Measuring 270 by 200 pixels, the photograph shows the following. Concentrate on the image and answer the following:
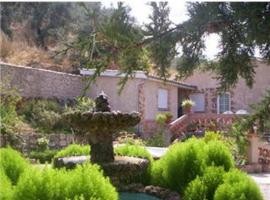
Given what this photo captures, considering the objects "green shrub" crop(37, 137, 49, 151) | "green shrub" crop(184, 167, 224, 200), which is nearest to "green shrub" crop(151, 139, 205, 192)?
"green shrub" crop(184, 167, 224, 200)

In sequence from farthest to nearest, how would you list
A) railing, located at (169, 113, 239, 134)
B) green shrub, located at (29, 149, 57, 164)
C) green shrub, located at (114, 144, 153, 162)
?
railing, located at (169, 113, 239, 134) → green shrub, located at (29, 149, 57, 164) → green shrub, located at (114, 144, 153, 162)

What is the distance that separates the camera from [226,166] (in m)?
8.03

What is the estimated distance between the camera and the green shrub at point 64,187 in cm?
420

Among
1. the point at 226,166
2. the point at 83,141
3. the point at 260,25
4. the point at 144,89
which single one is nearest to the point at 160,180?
the point at 226,166

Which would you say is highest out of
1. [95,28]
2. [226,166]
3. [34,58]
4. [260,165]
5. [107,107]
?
[34,58]

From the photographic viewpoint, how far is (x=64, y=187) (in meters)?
4.30

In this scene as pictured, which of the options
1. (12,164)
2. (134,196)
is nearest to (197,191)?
(134,196)

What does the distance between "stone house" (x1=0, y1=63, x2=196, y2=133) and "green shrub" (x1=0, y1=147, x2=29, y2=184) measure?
12270 millimetres

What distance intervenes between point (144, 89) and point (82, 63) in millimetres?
21822

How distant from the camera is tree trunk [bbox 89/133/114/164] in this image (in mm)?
7684

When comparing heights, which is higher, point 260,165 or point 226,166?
point 226,166

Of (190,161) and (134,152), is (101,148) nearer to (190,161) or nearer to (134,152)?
(190,161)

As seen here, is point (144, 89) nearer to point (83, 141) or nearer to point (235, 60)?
point (83, 141)

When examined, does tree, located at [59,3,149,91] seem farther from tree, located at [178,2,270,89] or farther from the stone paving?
the stone paving
